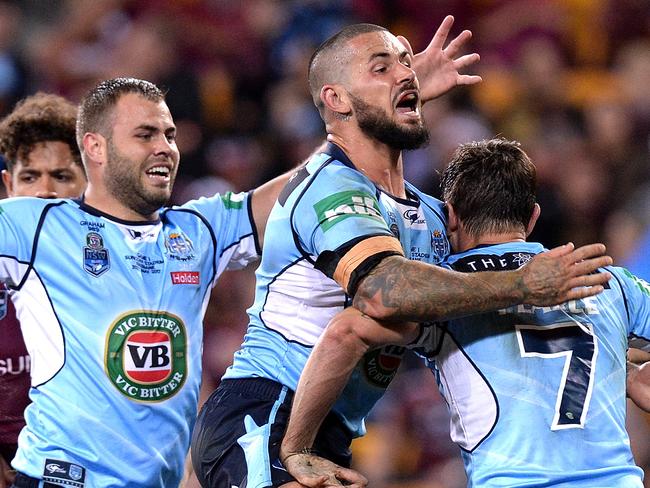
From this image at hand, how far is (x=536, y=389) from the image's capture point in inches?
153

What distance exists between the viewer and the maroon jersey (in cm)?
516

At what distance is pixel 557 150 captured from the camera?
1002cm

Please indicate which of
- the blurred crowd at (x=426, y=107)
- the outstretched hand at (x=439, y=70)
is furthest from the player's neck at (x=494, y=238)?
the blurred crowd at (x=426, y=107)

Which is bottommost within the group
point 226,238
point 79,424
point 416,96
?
point 79,424

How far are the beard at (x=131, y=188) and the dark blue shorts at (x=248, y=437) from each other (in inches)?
40.9

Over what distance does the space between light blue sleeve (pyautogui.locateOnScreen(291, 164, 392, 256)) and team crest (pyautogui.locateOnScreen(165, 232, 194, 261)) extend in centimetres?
103

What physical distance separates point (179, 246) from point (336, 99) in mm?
1049

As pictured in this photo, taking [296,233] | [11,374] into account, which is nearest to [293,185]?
[296,233]

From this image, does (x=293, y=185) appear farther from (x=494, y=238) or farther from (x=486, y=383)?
(x=486, y=383)

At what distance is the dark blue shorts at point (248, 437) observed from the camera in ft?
13.0

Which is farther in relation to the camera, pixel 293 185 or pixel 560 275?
pixel 293 185

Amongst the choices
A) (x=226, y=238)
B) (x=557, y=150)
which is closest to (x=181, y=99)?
(x=557, y=150)

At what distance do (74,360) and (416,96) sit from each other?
1.81m

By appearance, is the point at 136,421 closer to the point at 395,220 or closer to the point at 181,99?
the point at 395,220
